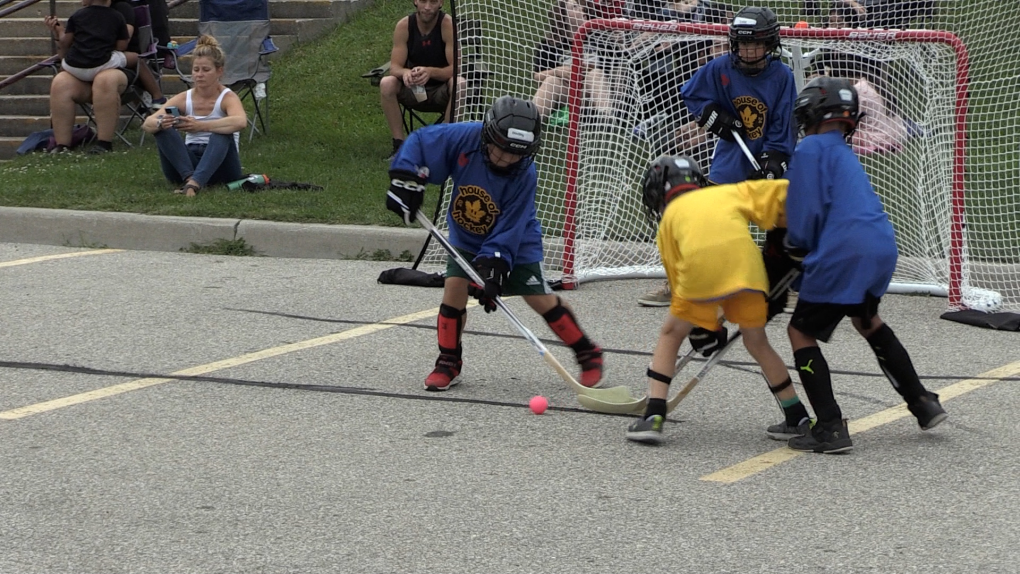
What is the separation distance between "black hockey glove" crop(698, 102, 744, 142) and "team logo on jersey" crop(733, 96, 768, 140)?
0.05 meters

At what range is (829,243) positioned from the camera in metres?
4.82

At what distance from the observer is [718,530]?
13.5 feet

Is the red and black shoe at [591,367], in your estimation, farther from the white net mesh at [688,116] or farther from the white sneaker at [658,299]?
the white net mesh at [688,116]

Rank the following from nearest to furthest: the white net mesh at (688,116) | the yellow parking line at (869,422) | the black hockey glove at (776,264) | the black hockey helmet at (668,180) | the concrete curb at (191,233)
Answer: the yellow parking line at (869,422) < the black hockey helmet at (668,180) < the black hockey glove at (776,264) < the white net mesh at (688,116) < the concrete curb at (191,233)

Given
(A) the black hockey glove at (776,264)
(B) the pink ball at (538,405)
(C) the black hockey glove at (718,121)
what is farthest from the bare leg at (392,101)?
(A) the black hockey glove at (776,264)

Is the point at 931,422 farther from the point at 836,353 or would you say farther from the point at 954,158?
the point at 954,158

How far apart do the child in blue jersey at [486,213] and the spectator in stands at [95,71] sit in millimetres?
6421

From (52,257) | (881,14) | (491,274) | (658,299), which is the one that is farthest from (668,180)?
(52,257)

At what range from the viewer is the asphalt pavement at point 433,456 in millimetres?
3959

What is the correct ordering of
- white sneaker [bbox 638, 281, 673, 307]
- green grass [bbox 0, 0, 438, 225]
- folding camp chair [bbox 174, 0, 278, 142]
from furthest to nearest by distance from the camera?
folding camp chair [bbox 174, 0, 278, 142]
green grass [bbox 0, 0, 438, 225]
white sneaker [bbox 638, 281, 673, 307]

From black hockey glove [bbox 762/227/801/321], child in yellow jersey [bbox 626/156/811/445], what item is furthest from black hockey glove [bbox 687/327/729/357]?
black hockey glove [bbox 762/227/801/321]

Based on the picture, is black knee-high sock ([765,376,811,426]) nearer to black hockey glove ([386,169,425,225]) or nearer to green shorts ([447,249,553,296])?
green shorts ([447,249,553,296])

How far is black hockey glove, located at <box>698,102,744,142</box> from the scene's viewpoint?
22.5 feet

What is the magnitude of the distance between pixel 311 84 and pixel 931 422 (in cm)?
919
